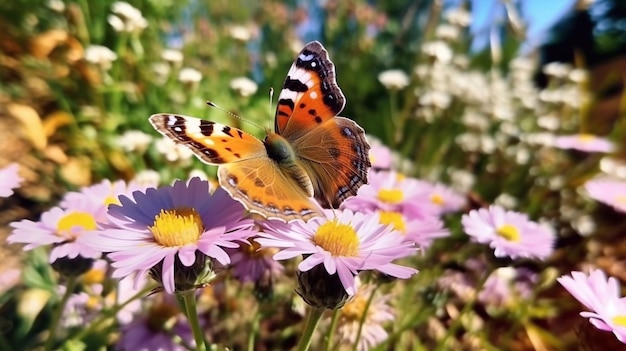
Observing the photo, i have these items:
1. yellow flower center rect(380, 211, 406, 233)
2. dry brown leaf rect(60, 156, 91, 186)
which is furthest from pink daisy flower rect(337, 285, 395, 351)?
dry brown leaf rect(60, 156, 91, 186)

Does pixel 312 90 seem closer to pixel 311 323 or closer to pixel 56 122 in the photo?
pixel 311 323

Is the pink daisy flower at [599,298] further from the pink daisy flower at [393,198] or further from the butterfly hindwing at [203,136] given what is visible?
the butterfly hindwing at [203,136]

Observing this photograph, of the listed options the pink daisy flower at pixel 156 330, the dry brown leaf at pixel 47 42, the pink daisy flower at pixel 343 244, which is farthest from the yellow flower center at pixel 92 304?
the dry brown leaf at pixel 47 42

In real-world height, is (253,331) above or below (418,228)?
below

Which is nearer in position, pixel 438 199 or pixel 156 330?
pixel 156 330

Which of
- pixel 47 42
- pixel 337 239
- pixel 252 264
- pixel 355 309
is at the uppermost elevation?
pixel 337 239

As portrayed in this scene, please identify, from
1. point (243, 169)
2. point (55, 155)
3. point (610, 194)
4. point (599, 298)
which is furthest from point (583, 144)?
point (55, 155)
